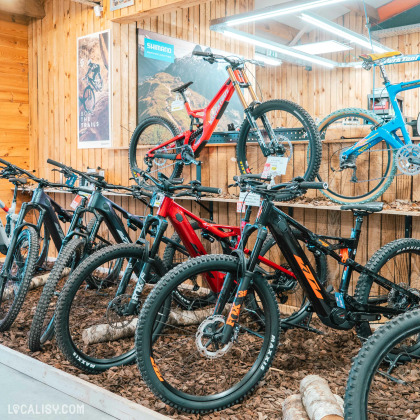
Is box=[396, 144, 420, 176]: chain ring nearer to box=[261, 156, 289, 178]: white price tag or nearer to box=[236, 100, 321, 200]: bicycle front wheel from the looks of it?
box=[236, 100, 321, 200]: bicycle front wheel

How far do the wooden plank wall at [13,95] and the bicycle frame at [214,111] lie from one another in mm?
2475

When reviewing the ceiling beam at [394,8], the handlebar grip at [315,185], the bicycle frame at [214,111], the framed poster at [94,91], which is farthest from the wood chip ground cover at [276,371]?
the ceiling beam at [394,8]

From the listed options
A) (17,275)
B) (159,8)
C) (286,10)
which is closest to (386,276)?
(17,275)

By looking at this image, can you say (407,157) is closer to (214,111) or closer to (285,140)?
(285,140)

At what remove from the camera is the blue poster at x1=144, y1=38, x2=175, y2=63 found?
5484mm

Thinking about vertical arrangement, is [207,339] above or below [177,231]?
below

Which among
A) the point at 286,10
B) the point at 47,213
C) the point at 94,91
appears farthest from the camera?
the point at 94,91

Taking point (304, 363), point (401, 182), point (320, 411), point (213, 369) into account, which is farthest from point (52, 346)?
point (401, 182)

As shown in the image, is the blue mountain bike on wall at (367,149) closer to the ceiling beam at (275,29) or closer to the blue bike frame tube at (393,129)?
the blue bike frame tube at (393,129)

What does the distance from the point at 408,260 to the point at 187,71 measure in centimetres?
381

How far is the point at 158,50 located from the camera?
5.60 meters

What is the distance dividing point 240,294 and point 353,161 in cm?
152

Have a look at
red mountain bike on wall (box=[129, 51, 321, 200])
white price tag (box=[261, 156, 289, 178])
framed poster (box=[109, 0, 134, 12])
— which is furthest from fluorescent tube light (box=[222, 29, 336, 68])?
white price tag (box=[261, 156, 289, 178])

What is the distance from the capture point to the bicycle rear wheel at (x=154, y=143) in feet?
14.3
